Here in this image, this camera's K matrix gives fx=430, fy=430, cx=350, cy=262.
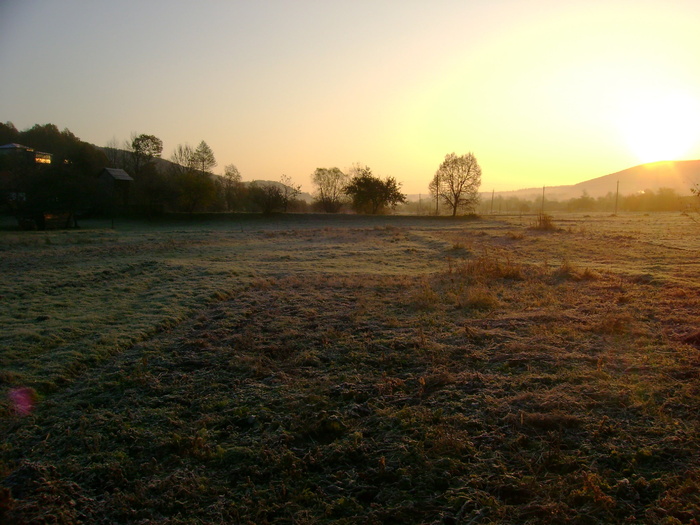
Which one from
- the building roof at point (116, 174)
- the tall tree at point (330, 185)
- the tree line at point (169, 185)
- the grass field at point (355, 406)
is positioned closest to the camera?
the grass field at point (355, 406)

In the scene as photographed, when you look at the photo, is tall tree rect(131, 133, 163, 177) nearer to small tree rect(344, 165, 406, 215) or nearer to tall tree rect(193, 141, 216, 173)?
tall tree rect(193, 141, 216, 173)

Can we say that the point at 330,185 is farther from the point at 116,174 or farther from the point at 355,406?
the point at 355,406

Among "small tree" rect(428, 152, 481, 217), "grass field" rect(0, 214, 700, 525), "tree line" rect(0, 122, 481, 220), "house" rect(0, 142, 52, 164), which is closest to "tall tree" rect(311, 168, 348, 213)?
"tree line" rect(0, 122, 481, 220)

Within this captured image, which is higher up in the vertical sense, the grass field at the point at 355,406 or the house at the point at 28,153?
the house at the point at 28,153

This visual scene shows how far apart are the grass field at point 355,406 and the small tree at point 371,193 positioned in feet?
172

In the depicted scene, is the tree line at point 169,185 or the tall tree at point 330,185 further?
the tall tree at point 330,185

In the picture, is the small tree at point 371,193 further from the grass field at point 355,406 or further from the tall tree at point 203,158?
the grass field at point 355,406

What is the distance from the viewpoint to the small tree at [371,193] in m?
63.4

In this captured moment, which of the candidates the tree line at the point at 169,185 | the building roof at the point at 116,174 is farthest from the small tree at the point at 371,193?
the building roof at the point at 116,174

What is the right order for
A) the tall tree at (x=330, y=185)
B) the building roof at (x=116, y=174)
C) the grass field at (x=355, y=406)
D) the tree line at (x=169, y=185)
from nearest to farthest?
the grass field at (x=355, y=406), the tree line at (x=169, y=185), the building roof at (x=116, y=174), the tall tree at (x=330, y=185)

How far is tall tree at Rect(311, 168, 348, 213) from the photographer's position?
214ft

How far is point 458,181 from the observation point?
6112cm

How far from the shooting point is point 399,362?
22.9 ft

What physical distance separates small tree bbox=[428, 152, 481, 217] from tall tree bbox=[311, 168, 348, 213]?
13530 mm
